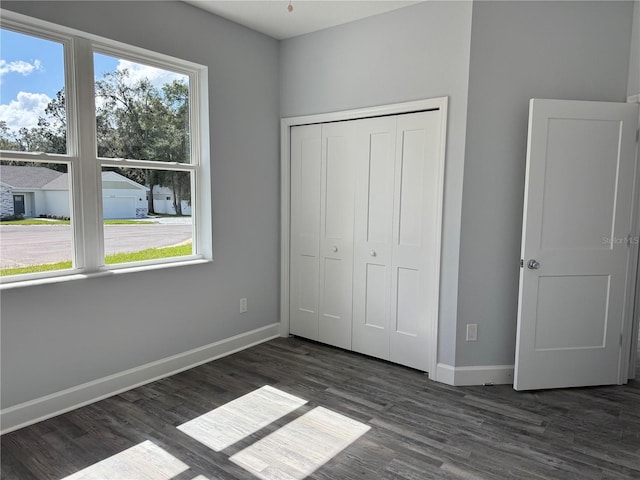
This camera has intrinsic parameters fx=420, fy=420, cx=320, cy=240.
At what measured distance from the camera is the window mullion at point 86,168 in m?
2.69

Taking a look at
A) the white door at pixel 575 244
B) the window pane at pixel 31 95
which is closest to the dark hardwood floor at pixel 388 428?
the white door at pixel 575 244

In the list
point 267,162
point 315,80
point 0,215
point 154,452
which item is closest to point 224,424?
point 154,452

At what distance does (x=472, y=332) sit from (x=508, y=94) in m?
1.73

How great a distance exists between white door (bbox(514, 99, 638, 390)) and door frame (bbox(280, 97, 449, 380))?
1.88 feet

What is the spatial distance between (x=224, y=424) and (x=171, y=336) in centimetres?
98

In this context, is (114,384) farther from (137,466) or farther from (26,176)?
(26,176)

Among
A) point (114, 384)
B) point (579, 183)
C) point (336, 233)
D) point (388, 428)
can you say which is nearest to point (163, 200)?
point (114, 384)

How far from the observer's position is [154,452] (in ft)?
7.48

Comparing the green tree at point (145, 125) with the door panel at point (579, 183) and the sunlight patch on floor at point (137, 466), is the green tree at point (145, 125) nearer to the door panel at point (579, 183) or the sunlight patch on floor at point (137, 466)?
the sunlight patch on floor at point (137, 466)

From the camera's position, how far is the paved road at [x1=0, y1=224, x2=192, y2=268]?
8.16ft

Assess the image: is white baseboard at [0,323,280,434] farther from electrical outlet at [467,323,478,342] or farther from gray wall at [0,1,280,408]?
electrical outlet at [467,323,478,342]

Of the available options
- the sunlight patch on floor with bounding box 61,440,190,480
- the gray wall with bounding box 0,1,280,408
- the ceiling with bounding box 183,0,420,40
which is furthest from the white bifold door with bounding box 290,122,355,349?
the sunlight patch on floor with bounding box 61,440,190,480

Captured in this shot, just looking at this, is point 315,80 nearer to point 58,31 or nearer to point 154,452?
point 58,31

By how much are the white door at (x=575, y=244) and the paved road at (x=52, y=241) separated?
9.00 feet
